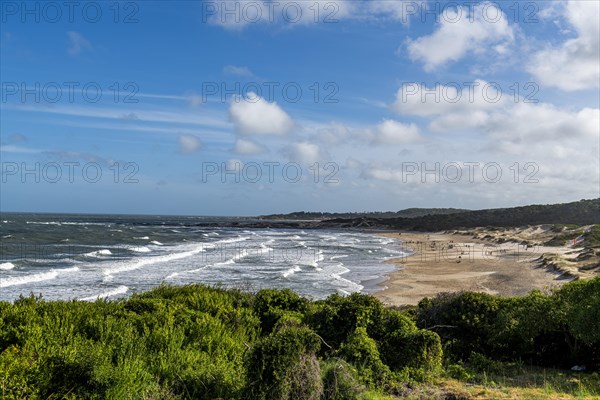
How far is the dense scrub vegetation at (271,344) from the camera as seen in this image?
6.62 meters

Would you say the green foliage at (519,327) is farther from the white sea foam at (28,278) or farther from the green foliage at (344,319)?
the white sea foam at (28,278)

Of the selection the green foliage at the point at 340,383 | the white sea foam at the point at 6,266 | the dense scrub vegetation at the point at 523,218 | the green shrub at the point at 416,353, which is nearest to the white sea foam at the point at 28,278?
the white sea foam at the point at 6,266

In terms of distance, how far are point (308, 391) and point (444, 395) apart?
2716 millimetres

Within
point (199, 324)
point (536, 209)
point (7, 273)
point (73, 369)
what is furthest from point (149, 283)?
point (536, 209)

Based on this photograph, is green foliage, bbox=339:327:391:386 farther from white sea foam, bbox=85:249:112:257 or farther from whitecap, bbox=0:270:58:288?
white sea foam, bbox=85:249:112:257

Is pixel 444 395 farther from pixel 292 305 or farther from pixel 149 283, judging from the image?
pixel 149 283

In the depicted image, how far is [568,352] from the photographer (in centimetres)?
1180

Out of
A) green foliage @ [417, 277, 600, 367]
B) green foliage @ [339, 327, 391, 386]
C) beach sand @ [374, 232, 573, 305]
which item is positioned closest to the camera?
green foliage @ [339, 327, 391, 386]

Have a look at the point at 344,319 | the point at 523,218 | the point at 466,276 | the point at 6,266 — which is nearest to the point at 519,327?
the point at 344,319

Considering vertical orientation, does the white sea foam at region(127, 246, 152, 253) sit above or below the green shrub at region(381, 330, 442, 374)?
below

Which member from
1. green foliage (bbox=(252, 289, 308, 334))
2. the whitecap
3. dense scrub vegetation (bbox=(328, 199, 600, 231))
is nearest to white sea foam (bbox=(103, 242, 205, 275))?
the whitecap

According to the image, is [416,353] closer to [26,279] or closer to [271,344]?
[271,344]

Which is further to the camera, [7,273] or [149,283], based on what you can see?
[7,273]

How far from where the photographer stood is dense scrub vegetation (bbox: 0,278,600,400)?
6.62 m
